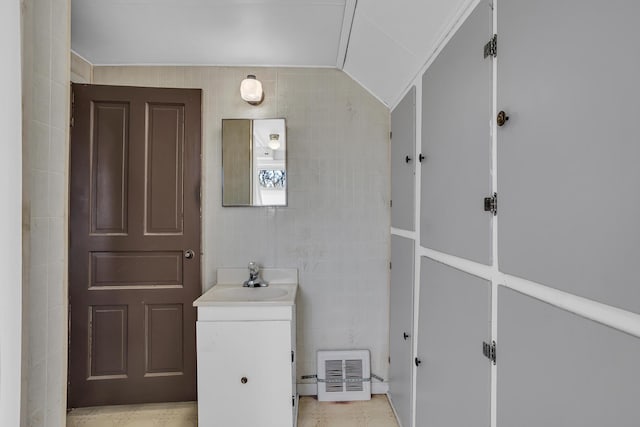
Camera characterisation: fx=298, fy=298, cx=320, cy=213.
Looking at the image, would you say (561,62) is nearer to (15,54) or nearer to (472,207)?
(472,207)

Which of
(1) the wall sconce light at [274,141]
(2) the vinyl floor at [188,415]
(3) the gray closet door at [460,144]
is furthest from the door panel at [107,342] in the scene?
(3) the gray closet door at [460,144]

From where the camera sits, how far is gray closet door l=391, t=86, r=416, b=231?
1655mm

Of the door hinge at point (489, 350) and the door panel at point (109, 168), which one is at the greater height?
the door panel at point (109, 168)

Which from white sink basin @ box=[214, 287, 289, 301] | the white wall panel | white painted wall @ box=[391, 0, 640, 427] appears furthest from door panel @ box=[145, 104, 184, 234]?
white painted wall @ box=[391, 0, 640, 427]

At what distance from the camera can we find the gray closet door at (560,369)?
519 mm

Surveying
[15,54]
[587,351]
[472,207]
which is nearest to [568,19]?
[472,207]

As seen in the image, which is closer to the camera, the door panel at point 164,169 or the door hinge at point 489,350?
the door hinge at point 489,350

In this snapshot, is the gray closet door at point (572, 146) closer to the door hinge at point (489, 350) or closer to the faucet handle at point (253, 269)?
the door hinge at point (489, 350)

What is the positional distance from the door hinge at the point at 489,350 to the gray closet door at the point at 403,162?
79 cm

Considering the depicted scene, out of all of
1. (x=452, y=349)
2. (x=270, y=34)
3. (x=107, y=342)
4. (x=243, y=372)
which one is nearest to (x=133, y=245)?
(x=107, y=342)

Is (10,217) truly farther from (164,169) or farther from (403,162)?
(403,162)

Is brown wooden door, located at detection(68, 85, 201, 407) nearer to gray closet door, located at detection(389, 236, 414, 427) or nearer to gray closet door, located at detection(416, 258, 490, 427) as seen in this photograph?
gray closet door, located at detection(389, 236, 414, 427)

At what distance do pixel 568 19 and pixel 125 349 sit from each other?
2.63 metres

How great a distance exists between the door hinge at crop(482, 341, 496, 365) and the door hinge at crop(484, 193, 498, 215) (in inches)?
15.3
